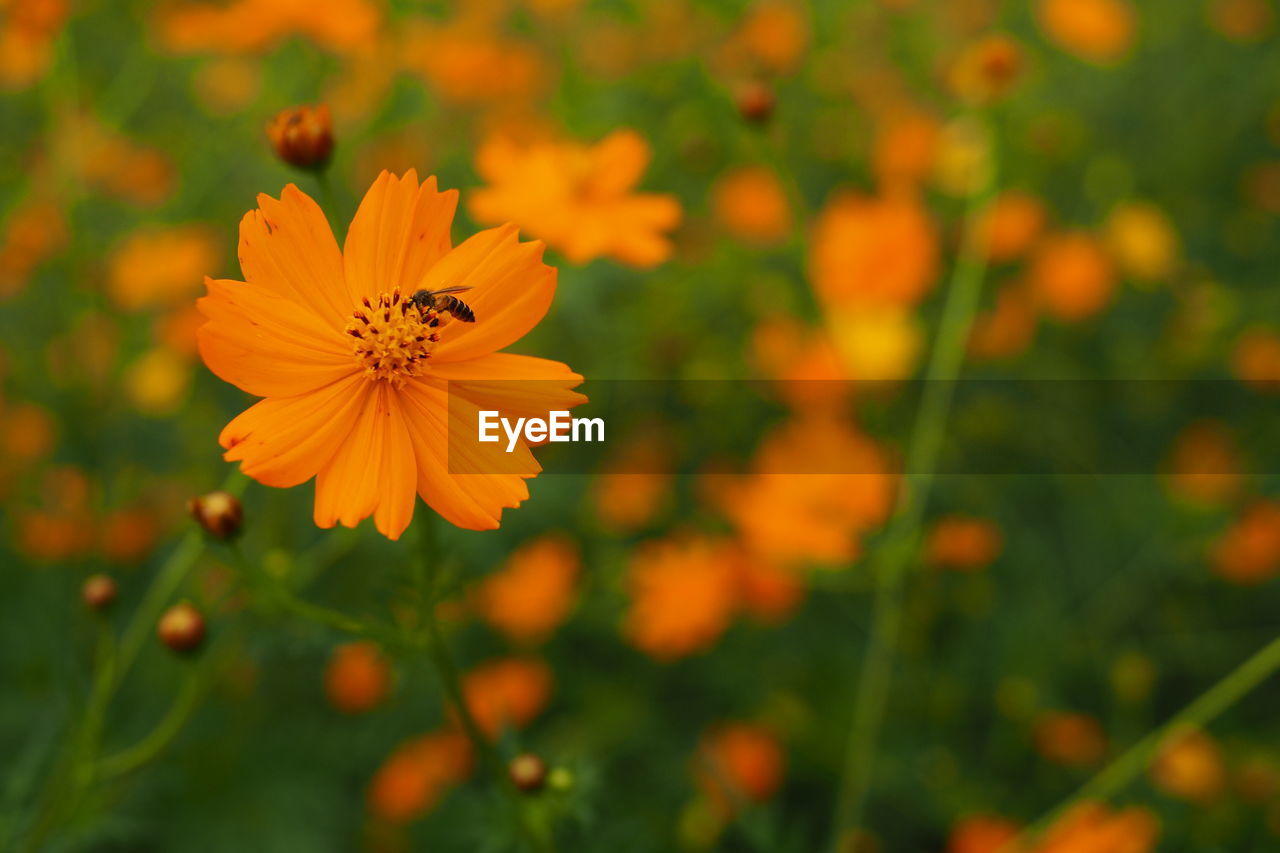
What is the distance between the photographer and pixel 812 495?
189 cm

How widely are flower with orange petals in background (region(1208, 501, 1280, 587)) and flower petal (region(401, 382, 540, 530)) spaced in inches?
72.1

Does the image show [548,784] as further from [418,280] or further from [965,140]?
[965,140]

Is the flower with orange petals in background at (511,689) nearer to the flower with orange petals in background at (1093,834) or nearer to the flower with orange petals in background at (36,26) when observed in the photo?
the flower with orange petals in background at (1093,834)

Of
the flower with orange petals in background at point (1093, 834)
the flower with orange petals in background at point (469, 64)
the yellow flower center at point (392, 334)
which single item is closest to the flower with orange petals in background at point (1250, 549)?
the flower with orange petals in background at point (1093, 834)

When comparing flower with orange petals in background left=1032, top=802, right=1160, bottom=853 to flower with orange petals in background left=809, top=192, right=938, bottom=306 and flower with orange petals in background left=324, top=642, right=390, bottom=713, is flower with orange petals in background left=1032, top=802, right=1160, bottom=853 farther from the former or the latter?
flower with orange petals in background left=324, top=642, right=390, bottom=713

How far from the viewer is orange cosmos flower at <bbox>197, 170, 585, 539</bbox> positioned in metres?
0.78

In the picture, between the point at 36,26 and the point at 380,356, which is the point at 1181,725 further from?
the point at 36,26

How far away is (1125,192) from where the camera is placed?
2637mm

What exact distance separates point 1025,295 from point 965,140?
483mm

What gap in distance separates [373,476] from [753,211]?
1.77 m

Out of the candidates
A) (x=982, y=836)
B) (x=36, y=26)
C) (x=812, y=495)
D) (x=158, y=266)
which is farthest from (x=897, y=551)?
(x=158, y=266)

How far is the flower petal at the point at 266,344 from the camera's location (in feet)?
2.49

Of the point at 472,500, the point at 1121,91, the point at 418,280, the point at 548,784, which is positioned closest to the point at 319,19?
the point at 418,280

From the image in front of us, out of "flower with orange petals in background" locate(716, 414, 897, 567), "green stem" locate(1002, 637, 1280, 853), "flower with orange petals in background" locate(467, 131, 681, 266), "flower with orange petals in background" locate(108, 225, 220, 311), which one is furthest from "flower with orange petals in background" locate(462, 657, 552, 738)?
"flower with orange petals in background" locate(108, 225, 220, 311)
